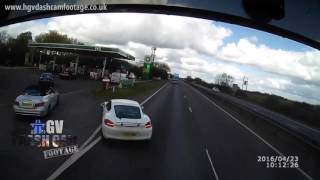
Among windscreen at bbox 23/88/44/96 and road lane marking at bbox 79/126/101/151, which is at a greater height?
windscreen at bbox 23/88/44/96

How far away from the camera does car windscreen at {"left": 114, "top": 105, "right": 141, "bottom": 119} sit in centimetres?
848

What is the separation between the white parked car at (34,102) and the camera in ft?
27.6

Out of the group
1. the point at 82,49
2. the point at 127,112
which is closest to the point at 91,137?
the point at 127,112

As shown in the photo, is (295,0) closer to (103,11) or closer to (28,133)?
(103,11)

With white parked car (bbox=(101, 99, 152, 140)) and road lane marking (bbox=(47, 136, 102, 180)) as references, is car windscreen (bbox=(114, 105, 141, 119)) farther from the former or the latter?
road lane marking (bbox=(47, 136, 102, 180))

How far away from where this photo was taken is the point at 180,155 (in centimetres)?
836

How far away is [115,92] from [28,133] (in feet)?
8.60

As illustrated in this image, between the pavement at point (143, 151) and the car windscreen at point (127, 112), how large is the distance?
24.8 inches

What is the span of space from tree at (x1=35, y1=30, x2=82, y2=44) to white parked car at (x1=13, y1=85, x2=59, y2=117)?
1309 mm

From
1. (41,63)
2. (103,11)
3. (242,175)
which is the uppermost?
(103,11)

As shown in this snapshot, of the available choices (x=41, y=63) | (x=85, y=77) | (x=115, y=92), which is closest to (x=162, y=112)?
(x=115, y=92)

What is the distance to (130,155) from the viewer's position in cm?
791

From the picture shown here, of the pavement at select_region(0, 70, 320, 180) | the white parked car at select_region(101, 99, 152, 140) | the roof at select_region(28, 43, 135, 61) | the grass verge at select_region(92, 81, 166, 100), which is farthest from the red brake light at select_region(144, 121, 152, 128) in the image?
the roof at select_region(28, 43, 135, 61)

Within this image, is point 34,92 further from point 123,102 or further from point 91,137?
point 123,102
